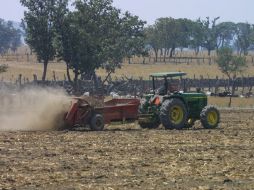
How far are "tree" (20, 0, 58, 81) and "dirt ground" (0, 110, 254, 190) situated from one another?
3137 centimetres

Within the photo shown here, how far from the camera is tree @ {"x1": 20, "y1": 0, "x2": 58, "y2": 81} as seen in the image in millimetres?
53594

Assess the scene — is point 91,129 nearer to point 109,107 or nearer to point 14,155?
point 109,107

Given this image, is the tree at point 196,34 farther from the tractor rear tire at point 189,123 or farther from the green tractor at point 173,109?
the green tractor at point 173,109

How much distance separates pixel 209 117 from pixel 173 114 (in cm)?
168

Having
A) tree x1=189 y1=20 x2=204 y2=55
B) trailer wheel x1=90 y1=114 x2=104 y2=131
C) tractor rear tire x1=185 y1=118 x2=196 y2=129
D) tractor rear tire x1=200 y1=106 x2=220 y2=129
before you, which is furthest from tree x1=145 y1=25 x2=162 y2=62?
trailer wheel x1=90 y1=114 x2=104 y2=131

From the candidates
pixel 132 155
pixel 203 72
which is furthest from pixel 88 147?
pixel 203 72

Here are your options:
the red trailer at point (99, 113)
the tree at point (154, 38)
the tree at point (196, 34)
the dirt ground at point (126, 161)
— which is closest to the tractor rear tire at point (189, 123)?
the red trailer at point (99, 113)

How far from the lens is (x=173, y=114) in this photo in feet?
83.4

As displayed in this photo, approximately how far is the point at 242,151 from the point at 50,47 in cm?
3829

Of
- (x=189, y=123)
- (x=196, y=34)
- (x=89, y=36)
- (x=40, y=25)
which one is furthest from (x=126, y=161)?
(x=196, y=34)

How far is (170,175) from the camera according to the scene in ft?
43.9

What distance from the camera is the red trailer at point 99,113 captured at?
24953 millimetres

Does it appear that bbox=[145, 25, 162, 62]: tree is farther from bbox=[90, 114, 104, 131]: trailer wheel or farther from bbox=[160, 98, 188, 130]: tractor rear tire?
bbox=[90, 114, 104, 131]: trailer wheel

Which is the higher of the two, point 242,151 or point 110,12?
point 110,12
